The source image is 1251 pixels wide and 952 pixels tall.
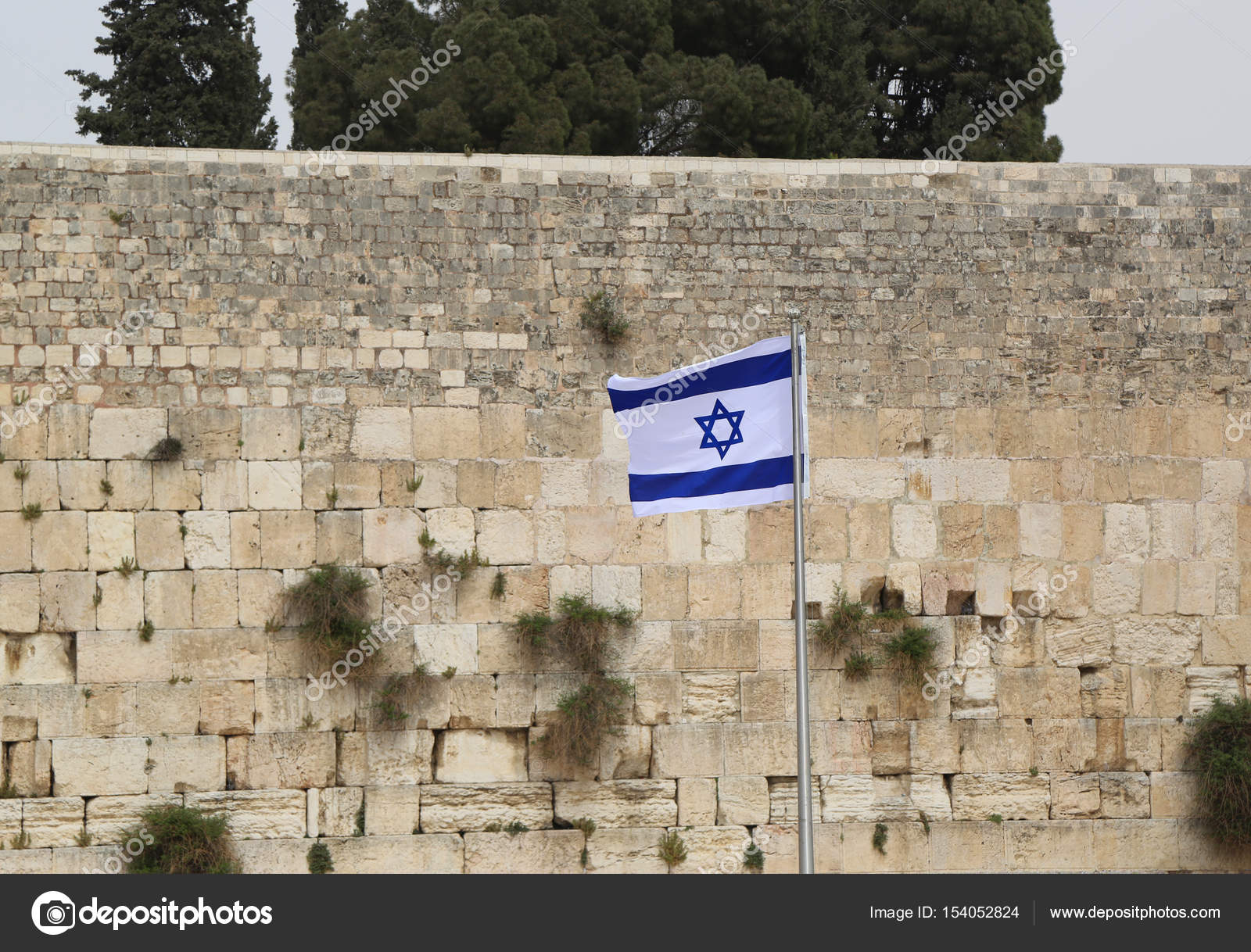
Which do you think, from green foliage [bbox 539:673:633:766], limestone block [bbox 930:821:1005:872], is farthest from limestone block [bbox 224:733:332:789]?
limestone block [bbox 930:821:1005:872]

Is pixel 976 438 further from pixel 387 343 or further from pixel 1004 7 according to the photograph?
pixel 1004 7

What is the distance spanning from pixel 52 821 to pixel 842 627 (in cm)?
511

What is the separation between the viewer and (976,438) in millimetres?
9930

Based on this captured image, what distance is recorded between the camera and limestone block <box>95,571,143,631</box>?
9.16 m

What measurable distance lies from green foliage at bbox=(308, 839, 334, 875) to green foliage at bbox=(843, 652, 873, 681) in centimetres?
351

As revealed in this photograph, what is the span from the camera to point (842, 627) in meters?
9.65

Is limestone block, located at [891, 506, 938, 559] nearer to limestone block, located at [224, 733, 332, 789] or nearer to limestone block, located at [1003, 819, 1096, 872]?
limestone block, located at [1003, 819, 1096, 872]

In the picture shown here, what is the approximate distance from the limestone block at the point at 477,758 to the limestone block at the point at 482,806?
0.05 metres

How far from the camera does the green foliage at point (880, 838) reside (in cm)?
952

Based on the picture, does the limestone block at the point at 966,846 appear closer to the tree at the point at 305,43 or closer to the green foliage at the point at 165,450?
the green foliage at the point at 165,450

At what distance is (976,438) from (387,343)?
400 centimetres
